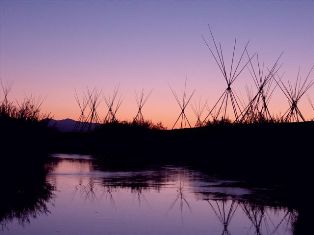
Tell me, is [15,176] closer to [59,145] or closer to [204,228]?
[204,228]

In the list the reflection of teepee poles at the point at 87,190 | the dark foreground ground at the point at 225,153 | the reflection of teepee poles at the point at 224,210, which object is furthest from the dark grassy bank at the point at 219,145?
the reflection of teepee poles at the point at 224,210

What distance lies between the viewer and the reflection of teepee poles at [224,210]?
6.96 m

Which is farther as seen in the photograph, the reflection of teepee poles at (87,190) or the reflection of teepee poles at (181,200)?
the reflection of teepee poles at (87,190)

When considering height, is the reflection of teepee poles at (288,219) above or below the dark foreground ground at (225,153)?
below

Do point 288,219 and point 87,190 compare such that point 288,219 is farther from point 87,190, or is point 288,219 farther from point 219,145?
point 219,145

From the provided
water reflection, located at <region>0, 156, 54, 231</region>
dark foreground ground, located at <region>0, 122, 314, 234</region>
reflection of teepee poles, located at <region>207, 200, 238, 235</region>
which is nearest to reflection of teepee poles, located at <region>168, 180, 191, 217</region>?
reflection of teepee poles, located at <region>207, 200, 238, 235</region>

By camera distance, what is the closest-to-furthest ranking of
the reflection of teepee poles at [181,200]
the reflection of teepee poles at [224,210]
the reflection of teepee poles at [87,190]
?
the reflection of teepee poles at [224,210] < the reflection of teepee poles at [181,200] < the reflection of teepee poles at [87,190]

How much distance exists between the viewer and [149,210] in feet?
26.3

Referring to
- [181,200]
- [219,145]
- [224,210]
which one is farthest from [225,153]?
[224,210]

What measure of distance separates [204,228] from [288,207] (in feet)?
7.00

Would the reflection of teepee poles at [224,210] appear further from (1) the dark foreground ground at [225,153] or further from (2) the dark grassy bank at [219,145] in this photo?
(2) the dark grassy bank at [219,145]

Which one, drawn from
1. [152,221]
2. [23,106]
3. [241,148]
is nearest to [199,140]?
[241,148]

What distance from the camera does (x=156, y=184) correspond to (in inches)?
451

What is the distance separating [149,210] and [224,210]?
3.82 ft
